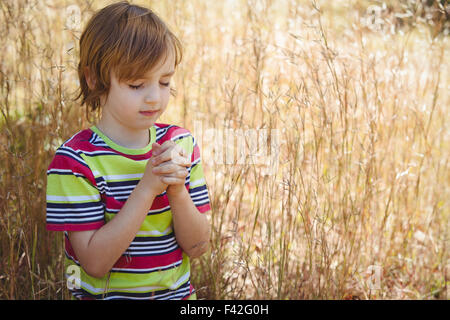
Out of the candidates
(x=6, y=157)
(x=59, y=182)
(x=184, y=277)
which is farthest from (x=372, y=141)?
(x=6, y=157)

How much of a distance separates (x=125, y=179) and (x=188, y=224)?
209 millimetres

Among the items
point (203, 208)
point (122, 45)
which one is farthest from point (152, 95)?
point (203, 208)

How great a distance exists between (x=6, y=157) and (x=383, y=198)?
1.55 metres

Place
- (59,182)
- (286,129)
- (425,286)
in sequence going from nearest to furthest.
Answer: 1. (59,182)
2. (286,129)
3. (425,286)

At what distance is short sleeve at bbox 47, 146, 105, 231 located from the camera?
1.22 metres

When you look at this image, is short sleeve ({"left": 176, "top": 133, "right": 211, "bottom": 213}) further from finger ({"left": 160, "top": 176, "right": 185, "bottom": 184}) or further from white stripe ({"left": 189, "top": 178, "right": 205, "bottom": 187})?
finger ({"left": 160, "top": 176, "right": 185, "bottom": 184})

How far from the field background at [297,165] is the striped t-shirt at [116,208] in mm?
284

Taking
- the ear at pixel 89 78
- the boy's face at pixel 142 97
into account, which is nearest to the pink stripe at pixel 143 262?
the boy's face at pixel 142 97

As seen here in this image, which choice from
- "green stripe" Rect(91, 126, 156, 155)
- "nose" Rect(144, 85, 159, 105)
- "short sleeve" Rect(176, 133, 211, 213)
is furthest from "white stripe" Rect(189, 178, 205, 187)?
"nose" Rect(144, 85, 159, 105)

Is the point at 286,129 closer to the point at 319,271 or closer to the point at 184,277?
the point at 319,271

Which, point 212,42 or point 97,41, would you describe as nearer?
point 97,41

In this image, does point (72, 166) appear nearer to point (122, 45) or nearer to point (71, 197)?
point (71, 197)

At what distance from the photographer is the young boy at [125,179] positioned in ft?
4.00
